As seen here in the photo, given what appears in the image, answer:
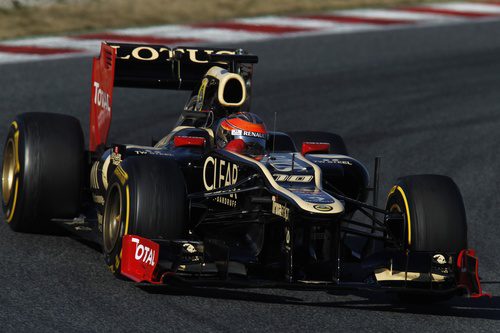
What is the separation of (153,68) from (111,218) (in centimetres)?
258

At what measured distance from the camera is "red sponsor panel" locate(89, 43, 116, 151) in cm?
981

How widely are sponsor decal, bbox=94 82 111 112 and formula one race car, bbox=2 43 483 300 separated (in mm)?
55

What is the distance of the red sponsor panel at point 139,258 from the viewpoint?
7.46 metres

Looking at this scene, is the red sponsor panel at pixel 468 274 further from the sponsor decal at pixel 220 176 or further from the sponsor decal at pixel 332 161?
the sponsor decal at pixel 220 176

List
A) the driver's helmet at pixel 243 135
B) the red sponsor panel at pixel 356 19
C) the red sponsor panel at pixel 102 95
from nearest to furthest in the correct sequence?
the driver's helmet at pixel 243 135 → the red sponsor panel at pixel 102 95 → the red sponsor panel at pixel 356 19

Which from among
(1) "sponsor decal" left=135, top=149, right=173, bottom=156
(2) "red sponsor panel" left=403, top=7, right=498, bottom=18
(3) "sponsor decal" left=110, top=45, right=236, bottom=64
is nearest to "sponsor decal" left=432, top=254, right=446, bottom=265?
(1) "sponsor decal" left=135, top=149, right=173, bottom=156

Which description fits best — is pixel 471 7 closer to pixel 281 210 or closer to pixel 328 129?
pixel 328 129

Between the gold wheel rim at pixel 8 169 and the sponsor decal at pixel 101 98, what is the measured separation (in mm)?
813

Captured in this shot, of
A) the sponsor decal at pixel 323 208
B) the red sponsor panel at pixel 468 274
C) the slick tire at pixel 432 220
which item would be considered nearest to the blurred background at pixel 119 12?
the slick tire at pixel 432 220

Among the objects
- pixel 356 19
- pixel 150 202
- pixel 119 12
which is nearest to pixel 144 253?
pixel 150 202

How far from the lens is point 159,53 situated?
10.6m

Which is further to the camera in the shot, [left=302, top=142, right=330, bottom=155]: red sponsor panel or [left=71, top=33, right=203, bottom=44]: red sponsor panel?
[left=71, top=33, right=203, bottom=44]: red sponsor panel

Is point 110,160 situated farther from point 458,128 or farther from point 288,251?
point 458,128

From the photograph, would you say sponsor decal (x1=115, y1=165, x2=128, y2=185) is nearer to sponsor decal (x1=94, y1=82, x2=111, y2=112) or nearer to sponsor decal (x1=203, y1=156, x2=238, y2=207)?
sponsor decal (x1=203, y1=156, x2=238, y2=207)
